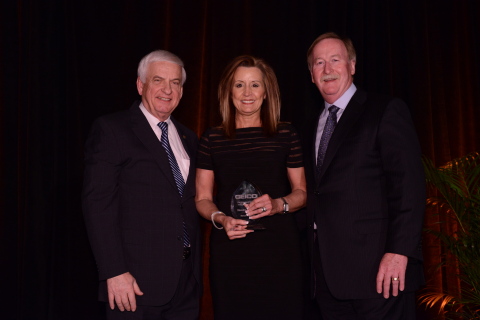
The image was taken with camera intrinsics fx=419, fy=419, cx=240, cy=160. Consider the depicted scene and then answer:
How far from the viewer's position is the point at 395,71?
3.54 meters

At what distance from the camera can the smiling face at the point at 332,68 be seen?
2.12 meters

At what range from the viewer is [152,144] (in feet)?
6.77

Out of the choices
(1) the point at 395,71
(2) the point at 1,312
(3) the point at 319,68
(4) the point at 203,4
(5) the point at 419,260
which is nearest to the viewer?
(5) the point at 419,260

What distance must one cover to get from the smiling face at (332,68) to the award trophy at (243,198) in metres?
0.61

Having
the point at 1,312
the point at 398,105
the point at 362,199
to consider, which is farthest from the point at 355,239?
the point at 1,312

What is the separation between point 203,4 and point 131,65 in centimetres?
74

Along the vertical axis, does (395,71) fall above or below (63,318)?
above

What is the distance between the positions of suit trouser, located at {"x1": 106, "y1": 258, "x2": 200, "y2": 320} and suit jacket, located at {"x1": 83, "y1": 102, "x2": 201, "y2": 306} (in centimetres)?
7

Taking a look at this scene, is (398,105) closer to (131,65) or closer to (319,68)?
(319,68)

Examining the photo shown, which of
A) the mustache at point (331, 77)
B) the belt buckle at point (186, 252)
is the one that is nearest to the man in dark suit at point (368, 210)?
the mustache at point (331, 77)

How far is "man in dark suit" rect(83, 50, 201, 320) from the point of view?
1904 mm

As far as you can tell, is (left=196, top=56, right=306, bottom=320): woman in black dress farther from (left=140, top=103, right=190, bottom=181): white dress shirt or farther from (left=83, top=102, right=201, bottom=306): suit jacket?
(left=83, top=102, right=201, bottom=306): suit jacket

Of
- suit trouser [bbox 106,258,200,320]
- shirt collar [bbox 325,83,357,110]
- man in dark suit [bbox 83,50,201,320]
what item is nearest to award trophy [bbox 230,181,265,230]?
man in dark suit [bbox 83,50,201,320]

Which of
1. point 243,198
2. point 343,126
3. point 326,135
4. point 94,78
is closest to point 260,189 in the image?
point 243,198
